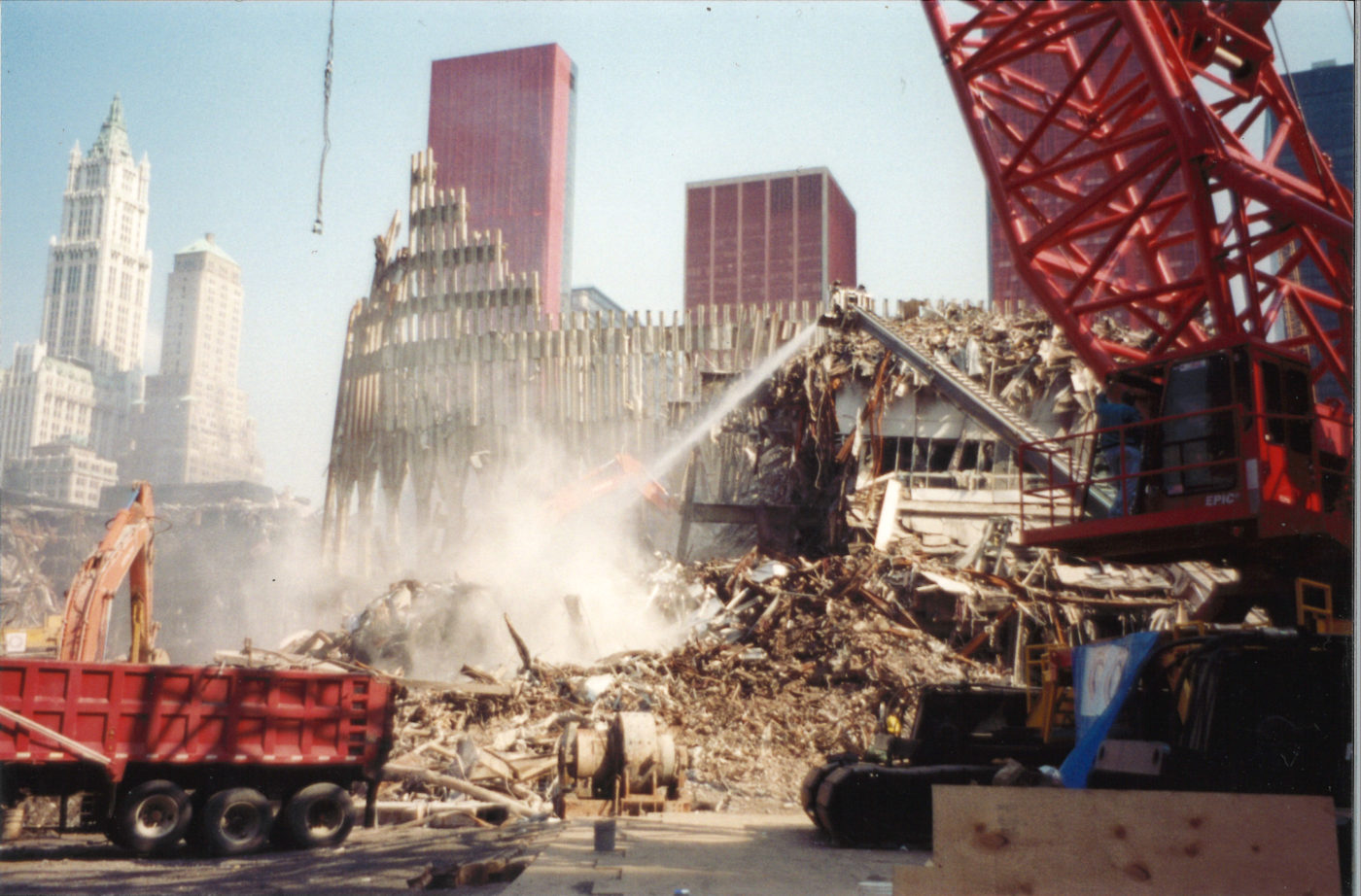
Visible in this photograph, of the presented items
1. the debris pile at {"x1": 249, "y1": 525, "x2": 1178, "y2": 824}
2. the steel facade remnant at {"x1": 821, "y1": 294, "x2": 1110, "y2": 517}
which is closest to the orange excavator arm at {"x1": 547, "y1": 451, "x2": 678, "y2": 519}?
the debris pile at {"x1": 249, "y1": 525, "x2": 1178, "y2": 824}

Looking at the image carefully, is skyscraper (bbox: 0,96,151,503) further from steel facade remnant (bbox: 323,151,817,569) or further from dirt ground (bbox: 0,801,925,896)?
dirt ground (bbox: 0,801,925,896)

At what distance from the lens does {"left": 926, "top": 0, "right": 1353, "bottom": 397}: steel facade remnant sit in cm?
1345

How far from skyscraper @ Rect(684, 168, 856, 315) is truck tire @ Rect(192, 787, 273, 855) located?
21.6 metres

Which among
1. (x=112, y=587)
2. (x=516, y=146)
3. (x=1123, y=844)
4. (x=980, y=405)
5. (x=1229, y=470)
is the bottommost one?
(x=1123, y=844)

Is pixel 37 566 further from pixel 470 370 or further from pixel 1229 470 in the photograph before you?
pixel 1229 470

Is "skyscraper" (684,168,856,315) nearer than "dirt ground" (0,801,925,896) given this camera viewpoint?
No

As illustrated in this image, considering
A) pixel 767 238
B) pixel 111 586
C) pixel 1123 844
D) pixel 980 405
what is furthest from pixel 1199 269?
pixel 767 238

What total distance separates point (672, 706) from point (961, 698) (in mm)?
6088

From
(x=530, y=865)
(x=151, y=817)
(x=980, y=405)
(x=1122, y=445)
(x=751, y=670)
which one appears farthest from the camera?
(x=751, y=670)

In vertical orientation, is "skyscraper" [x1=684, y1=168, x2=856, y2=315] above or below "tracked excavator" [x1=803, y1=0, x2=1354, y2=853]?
above

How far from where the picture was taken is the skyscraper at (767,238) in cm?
3244

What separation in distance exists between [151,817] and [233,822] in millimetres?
891

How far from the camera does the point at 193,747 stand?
12141 millimetres

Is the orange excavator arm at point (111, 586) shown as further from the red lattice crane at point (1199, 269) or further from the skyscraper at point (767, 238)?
the skyscraper at point (767, 238)
